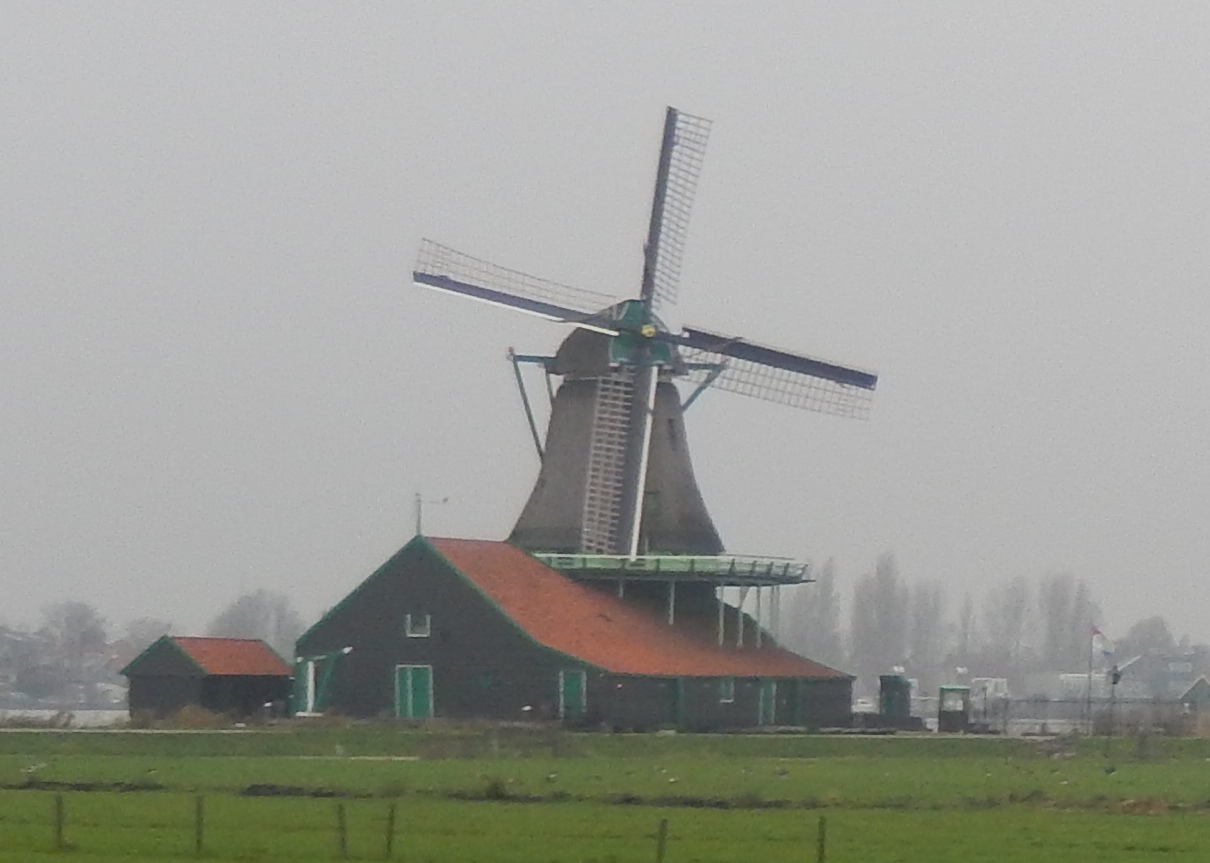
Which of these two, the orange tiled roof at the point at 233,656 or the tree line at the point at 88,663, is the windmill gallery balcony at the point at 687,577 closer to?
the orange tiled roof at the point at 233,656

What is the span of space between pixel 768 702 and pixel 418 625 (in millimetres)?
8580

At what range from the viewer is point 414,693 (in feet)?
202

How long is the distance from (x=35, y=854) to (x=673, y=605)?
35176 mm

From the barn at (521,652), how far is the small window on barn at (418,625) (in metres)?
0.03

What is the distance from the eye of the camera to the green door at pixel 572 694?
5969 cm

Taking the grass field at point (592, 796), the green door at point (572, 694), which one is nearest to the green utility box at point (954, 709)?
the grass field at point (592, 796)

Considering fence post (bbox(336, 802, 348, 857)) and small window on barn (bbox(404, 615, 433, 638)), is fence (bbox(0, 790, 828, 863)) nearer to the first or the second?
fence post (bbox(336, 802, 348, 857))

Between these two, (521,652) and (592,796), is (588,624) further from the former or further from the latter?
(592,796)

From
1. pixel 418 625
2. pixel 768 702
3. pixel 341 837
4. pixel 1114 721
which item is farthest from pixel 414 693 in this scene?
pixel 341 837

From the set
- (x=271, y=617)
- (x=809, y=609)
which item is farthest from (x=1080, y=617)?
(x=271, y=617)

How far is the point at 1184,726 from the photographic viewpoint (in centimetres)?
6244

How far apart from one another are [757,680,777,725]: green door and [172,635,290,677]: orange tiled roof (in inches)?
453

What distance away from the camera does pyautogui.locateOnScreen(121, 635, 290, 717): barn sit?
63.9 m

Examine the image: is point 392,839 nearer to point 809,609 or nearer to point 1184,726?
point 1184,726
